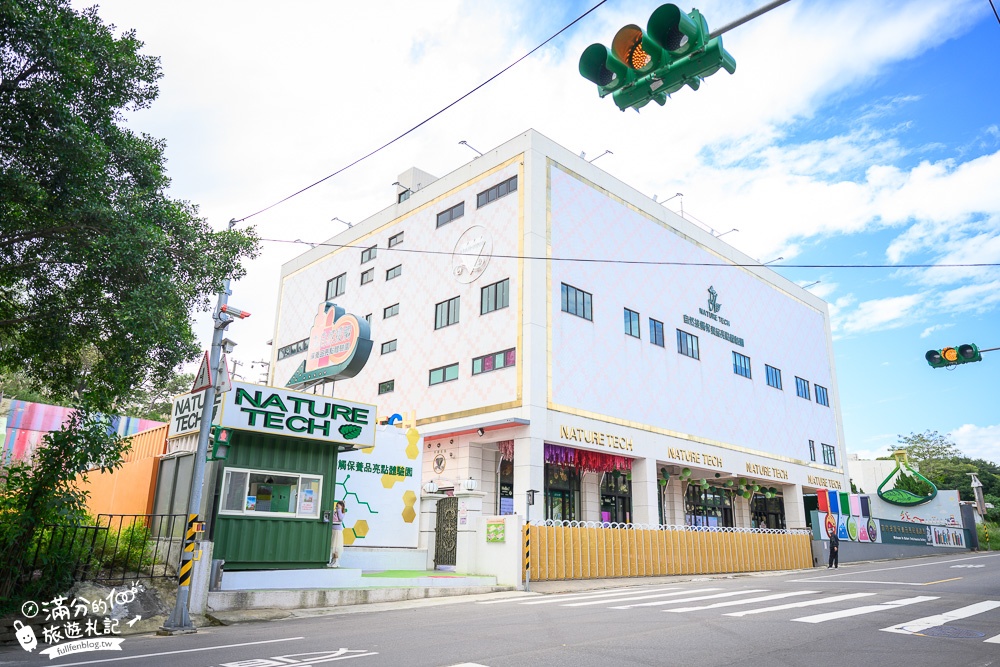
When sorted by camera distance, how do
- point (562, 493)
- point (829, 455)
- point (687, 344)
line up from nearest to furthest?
point (562, 493) < point (687, 344) < point (829, 455)

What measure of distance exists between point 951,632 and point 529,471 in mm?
15975

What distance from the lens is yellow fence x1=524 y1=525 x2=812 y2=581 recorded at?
2058 centimetres

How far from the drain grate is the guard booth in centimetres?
1213

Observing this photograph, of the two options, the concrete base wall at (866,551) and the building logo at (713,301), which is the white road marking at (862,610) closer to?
the concrete base wall at (866,551)

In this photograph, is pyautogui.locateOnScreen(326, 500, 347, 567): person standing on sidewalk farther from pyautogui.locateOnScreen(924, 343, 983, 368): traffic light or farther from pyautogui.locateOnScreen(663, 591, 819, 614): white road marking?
pyautogui.locateOnScreen(924, 343, 983, 368): traffic light

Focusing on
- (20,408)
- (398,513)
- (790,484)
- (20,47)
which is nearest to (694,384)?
(790,484)

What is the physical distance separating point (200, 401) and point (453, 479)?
45.9ft

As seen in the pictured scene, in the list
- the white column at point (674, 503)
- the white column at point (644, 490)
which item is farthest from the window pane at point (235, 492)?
the white column at point (674, 503)

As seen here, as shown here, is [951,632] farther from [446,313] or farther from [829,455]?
[829,455]

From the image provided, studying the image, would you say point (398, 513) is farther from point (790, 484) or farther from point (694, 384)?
point (790, 484)

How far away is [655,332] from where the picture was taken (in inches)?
1252

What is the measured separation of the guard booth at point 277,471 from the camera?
14.9m

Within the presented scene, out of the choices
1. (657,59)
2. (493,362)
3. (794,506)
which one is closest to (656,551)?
(493,362)

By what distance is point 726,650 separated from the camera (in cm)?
802
